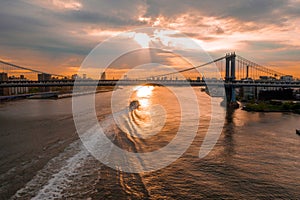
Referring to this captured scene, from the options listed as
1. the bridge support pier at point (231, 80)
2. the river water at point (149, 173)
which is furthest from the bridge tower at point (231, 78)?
A: the river water at point (149, 173)

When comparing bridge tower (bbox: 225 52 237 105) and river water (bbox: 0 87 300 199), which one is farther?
bridge tower (bbox: 225 52 237 105)

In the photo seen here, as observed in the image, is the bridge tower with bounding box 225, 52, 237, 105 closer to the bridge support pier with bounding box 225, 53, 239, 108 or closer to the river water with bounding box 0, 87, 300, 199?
the bridge support pier with bounding box 225, 53, 239, 108

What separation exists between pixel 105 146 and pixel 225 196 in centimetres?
305

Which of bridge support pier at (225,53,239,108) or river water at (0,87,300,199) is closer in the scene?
river water at (0,87,300,199)

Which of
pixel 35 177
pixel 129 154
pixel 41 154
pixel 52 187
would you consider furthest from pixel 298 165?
pixel 41 154

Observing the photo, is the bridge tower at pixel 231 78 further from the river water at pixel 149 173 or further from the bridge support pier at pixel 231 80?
the river water at pixel 149 173

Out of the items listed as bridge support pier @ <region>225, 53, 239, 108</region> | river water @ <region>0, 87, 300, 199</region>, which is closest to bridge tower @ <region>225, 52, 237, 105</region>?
bridge support pier @ <region>225, 53, 239, 108</region>

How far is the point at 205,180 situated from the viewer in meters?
3.63

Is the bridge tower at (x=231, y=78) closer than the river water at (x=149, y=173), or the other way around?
the river water at (x=149, y=173)

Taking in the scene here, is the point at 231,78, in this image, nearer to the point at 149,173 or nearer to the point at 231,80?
the point at 231,80

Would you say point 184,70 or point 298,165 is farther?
point 184,70

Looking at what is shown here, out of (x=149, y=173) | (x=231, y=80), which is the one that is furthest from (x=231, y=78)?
(x=149, y=173)

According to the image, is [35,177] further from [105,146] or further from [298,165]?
[298,165]

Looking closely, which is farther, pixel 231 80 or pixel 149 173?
pixel 231 80
